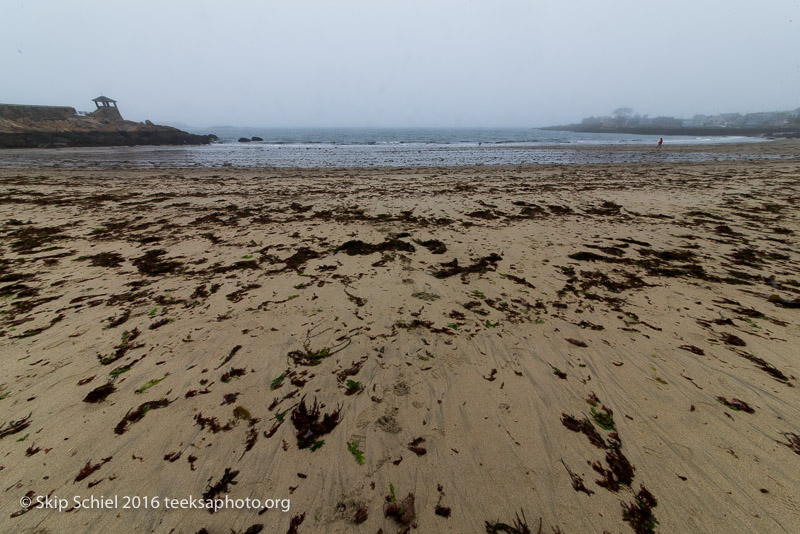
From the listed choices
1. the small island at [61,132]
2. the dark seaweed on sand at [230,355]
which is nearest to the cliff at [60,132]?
the small island at [61,132]

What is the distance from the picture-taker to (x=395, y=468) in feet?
7.23

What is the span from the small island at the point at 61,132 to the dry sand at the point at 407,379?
181 ft

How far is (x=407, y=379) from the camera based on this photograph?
2990 millimetres

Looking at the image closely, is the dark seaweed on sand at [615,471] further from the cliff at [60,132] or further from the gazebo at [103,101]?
the gazebo at [103,101]

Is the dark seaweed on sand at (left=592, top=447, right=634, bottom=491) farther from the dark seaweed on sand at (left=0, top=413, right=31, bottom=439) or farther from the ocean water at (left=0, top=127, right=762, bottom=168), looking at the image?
the ocean water at (left=0, top=127, right=762, bottom=168)

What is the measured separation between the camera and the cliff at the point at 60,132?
1521 inches

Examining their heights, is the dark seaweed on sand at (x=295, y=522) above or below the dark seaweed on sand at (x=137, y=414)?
below

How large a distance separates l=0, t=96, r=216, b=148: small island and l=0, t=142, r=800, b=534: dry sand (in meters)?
55.2

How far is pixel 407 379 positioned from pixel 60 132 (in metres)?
69.7

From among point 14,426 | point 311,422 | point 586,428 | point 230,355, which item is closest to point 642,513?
point 586,428

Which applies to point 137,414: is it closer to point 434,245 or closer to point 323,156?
point 434,245

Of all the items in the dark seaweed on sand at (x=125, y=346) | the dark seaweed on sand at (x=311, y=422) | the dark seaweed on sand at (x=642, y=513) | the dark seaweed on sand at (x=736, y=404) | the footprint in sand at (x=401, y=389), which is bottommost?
the dark seaweed on sand at (x=642, y=513)

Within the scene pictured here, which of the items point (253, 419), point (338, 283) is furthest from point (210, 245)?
point (253, 419)

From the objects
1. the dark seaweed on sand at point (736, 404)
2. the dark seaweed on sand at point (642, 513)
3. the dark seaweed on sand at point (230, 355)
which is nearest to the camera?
the dark seaweed on sand at point (642, 513)
